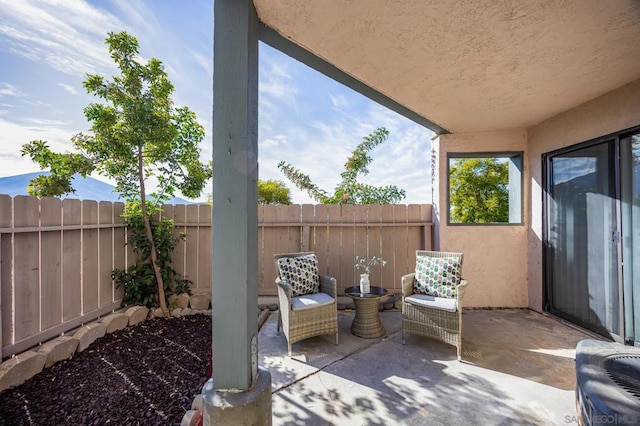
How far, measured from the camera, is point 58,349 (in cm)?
244

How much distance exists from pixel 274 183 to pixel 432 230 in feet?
11.4

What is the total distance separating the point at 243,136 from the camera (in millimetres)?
1446

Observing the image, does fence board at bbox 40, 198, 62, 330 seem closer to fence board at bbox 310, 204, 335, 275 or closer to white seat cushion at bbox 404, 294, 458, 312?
fence board at bbox 310, 204, 335, 275

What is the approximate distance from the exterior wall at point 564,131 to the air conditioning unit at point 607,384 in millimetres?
2644

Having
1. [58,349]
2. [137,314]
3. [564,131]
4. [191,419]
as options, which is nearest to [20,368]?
[58,349]

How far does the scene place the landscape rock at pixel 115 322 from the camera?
117 inches

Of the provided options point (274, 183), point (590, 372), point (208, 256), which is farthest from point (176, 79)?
point (590, 372)

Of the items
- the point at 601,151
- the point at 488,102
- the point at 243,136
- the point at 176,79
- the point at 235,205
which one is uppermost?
the point at 176,79

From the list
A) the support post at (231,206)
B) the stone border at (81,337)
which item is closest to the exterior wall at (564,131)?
the support post at (231,206)

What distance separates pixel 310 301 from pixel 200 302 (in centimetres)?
182

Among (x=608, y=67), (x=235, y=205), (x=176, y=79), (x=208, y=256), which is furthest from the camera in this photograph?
(x=208, y=256)

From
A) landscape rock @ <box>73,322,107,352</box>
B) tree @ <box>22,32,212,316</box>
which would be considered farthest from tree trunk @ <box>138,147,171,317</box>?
landscape rock @ <box>73,322,107,352</box>

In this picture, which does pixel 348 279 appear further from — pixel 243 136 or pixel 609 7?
pixel 609 7

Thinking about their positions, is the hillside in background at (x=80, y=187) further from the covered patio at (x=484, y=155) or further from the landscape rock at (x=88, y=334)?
the covered patio at (x=484, y=155)
